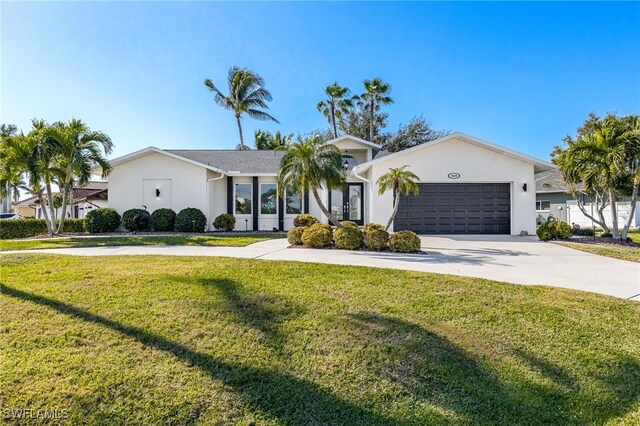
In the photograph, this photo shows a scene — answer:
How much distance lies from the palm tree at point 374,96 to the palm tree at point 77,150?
21350 millimetres

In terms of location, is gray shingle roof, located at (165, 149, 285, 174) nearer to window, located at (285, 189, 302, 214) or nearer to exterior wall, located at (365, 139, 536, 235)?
window, located at (285, 189, 302, 214)

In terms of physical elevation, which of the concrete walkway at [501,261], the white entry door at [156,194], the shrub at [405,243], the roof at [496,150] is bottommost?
the concrete walkway at [501,261]

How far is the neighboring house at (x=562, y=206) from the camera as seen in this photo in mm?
22922

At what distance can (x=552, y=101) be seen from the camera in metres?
19.5

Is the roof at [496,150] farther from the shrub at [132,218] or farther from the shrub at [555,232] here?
the shrub at [132,218]

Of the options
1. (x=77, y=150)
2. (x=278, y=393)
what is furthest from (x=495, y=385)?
(x=77, y=150)

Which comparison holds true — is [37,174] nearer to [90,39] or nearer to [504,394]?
[90,39]

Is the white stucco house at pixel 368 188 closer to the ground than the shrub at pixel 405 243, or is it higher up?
higher up

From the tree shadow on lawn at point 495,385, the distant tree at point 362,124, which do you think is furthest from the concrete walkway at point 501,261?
the distant tree at point 362,124

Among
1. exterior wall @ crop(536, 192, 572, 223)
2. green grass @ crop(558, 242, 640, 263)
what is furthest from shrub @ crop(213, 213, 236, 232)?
exterior wall @ crop(536, 192, 572, 223)

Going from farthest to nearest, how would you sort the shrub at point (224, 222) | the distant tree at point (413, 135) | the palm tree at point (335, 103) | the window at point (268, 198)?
1. the distant tree at point (413, 135)
2. the palm tree at point (335, 103)
3. the window at point (268, 198)
4. the shrub at point (224, 222)

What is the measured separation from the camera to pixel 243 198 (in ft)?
58.1

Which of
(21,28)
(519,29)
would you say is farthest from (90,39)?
(519,29)

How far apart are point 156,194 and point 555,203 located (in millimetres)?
27005
